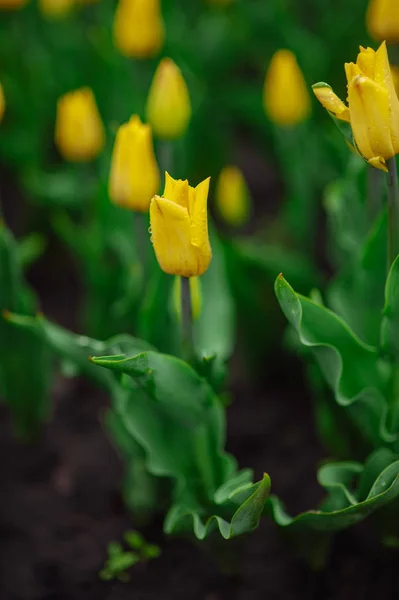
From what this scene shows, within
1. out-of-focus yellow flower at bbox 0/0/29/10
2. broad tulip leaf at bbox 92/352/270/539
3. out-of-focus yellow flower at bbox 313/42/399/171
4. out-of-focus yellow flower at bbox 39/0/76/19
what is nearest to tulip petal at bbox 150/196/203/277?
broad tulip leaf at bbox 92/352/270/539

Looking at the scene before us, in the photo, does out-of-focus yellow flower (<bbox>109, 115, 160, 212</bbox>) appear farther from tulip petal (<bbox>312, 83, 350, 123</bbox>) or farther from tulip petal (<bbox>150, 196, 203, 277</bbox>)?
tulip petal (<bbox>312, 83, 350, 123</bbox>)

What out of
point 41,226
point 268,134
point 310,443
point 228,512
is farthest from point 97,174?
point 228,512

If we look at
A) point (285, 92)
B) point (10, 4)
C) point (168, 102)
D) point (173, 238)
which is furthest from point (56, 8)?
point (173, 238)

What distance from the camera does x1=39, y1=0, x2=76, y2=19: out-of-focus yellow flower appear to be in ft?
8.17

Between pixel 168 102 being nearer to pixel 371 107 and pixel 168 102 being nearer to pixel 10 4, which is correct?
pixel 371 107

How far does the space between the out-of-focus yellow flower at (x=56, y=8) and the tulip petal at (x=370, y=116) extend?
66.6 inches

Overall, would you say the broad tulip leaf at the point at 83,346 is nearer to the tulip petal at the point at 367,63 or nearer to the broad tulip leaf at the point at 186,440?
the broad tulip leaf at the point at 186,440

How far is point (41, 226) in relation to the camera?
246 cm

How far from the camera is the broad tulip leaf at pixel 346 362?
1.25m

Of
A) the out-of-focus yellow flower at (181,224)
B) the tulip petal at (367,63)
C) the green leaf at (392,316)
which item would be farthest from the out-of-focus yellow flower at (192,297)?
the tulip petal at (367,63)

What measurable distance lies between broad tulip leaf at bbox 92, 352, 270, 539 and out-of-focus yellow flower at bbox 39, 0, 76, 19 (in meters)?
1.55

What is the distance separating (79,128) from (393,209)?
0.88 meters

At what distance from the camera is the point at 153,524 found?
5.53 ft

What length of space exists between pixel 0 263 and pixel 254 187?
1574 mm
